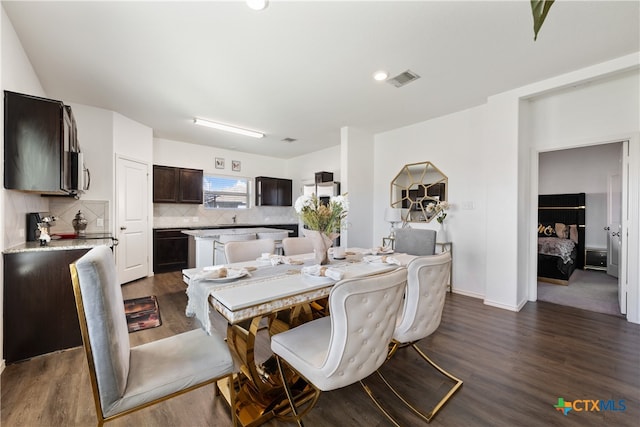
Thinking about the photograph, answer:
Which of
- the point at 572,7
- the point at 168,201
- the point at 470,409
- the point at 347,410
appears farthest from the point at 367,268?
the point at 168,201

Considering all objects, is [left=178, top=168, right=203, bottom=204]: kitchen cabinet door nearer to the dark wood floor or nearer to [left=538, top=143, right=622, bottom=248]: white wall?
the dark wood floor

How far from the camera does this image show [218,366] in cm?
134

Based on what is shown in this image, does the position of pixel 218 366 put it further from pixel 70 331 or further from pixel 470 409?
pixel 70 331

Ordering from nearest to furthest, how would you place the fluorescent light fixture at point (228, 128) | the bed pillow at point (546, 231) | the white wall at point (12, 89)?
the white wall at point (12, 89), the fluorescent light fixture at point (228, 128), the bed pillow at point (546, 231)

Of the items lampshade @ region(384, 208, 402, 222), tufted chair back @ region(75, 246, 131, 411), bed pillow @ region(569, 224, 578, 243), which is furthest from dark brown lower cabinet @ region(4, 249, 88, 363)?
bed pillow @ region(569, 224, 578, 243)

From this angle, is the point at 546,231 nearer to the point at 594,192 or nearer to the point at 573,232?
the point at 573,232

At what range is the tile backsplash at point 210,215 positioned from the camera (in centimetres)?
555

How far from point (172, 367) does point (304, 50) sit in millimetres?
2637

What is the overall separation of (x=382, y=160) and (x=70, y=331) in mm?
4720

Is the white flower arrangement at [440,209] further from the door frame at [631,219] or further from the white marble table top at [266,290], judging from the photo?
the white marble table top at [266,290]

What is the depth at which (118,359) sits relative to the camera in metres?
1.11

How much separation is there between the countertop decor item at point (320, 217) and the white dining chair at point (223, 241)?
160 centimetres

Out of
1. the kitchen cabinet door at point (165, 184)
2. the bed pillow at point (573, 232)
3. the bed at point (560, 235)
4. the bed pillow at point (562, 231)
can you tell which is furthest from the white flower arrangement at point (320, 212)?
the bed pillow at point (573, 232)

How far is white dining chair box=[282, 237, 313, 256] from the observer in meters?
2.79
